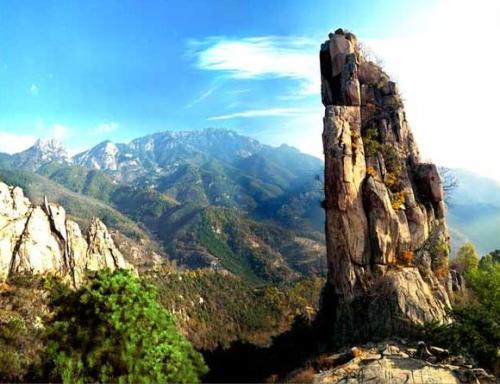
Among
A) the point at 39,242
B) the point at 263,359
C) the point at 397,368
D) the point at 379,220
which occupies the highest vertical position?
the point at 39,242

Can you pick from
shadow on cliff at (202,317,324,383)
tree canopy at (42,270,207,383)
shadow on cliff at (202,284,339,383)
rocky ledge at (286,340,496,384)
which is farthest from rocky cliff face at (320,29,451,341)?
tree canopy at (42,270,207,383)

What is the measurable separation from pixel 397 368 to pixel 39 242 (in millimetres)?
93661

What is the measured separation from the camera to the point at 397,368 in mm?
25188

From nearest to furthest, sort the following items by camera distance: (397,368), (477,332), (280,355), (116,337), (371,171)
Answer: (116,337) < (397,368) < (477,332) < (371,171) < (280,355)

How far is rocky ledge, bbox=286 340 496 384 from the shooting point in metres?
23.5

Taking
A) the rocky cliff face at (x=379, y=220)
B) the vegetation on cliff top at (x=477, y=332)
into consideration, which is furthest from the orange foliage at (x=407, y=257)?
the vegetation on cliff top at (x=477, y=332)

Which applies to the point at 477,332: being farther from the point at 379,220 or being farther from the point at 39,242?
the point at 39,242

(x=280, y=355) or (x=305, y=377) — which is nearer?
(x=305, y=377)

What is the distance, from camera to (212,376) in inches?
1964

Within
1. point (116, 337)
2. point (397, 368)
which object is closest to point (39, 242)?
point (397, 368)

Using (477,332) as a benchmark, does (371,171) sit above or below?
above

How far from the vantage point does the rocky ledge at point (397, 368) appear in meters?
23.5

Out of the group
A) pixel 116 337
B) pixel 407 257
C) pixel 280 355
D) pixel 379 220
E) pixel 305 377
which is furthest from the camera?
pixel 280 355

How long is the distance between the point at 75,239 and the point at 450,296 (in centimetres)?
9651
